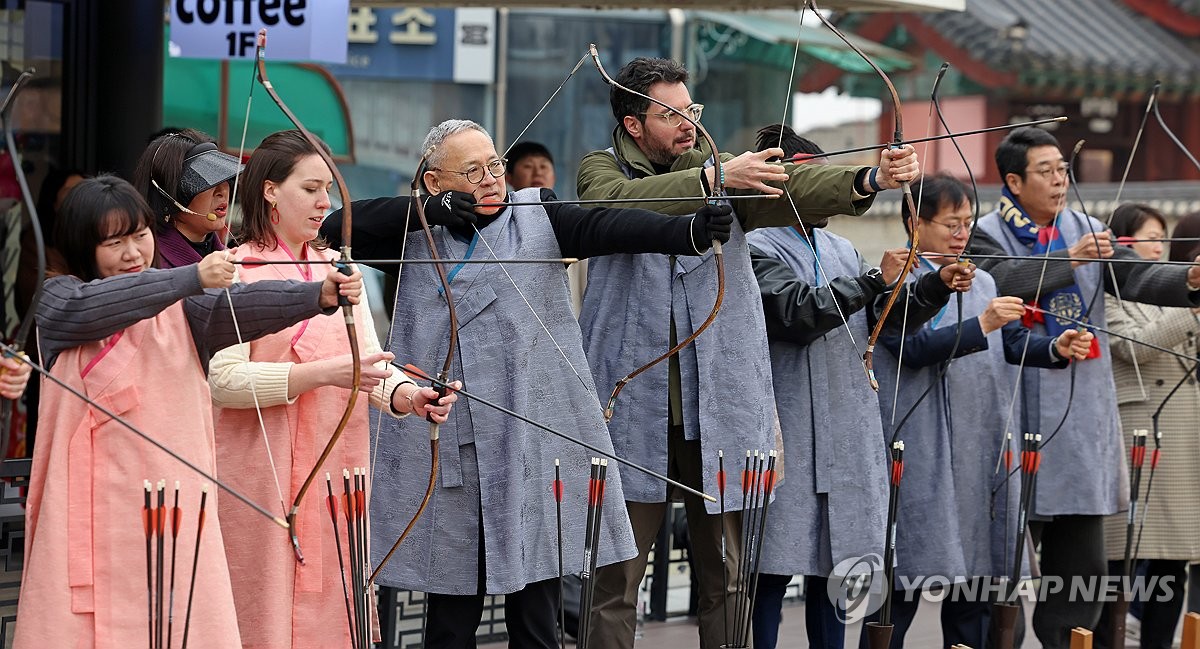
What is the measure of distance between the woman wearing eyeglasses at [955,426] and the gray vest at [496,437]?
1169 millimetres

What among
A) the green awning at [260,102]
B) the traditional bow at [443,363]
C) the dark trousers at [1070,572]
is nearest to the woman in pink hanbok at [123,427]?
the traditional bow at [443,363]

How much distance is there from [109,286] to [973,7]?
14763 mm

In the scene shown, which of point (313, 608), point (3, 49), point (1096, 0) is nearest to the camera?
point (313, 608)

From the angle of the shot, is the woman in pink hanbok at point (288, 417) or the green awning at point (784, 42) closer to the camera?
the woman in pink hanbok at point (288, 417)

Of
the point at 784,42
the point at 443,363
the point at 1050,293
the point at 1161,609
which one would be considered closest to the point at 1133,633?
the point at 1161,609

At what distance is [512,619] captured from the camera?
334 cm

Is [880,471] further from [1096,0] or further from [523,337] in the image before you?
[1096,0]

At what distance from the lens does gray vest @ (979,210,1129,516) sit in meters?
4.43

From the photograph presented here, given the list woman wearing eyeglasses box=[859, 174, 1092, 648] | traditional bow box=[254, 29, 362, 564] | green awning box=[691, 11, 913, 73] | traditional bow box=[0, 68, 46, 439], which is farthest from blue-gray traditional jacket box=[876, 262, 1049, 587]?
green awning box=[691, 11, 913, 73]

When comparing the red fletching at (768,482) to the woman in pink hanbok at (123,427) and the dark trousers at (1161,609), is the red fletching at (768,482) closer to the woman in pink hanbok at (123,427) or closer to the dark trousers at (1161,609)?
the woman in pink hanbok at (123,427)

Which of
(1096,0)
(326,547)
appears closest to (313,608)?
(326,547)

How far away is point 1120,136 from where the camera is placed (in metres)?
16.5

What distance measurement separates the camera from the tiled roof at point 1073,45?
15641 millimetres

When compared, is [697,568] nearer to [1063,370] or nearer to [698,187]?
[698,187]
